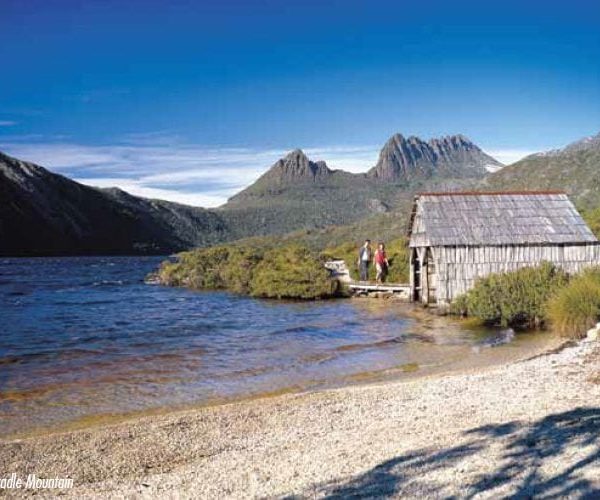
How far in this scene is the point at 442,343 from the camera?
1714 centimetres

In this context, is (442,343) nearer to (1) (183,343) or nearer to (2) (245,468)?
(1) (183,343)

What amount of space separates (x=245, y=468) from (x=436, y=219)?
17633 mm

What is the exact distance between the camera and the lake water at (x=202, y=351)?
12.4 meters

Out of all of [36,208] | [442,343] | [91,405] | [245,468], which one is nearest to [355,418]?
[245,468]

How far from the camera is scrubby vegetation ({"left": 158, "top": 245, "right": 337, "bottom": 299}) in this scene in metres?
31.0

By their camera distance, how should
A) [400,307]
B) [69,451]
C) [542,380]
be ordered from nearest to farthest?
1. [69,451]
2. [542,380]
3. [400,307]

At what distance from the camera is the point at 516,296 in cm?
1909

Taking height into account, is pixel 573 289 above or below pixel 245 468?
above

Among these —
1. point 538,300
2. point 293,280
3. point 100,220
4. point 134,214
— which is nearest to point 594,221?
point 293,280

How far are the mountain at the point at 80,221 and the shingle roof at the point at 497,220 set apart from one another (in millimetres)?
98936

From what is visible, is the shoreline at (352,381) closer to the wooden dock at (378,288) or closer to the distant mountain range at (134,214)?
the wooden dock at (378,288)

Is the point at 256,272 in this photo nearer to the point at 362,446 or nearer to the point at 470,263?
the point at 470,263

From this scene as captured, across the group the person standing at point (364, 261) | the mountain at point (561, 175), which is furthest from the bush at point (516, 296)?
the mountain at point (561, 175)

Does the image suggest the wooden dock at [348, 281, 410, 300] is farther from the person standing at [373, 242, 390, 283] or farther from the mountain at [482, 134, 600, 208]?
the mountain at [482, 134, 600, 208]
